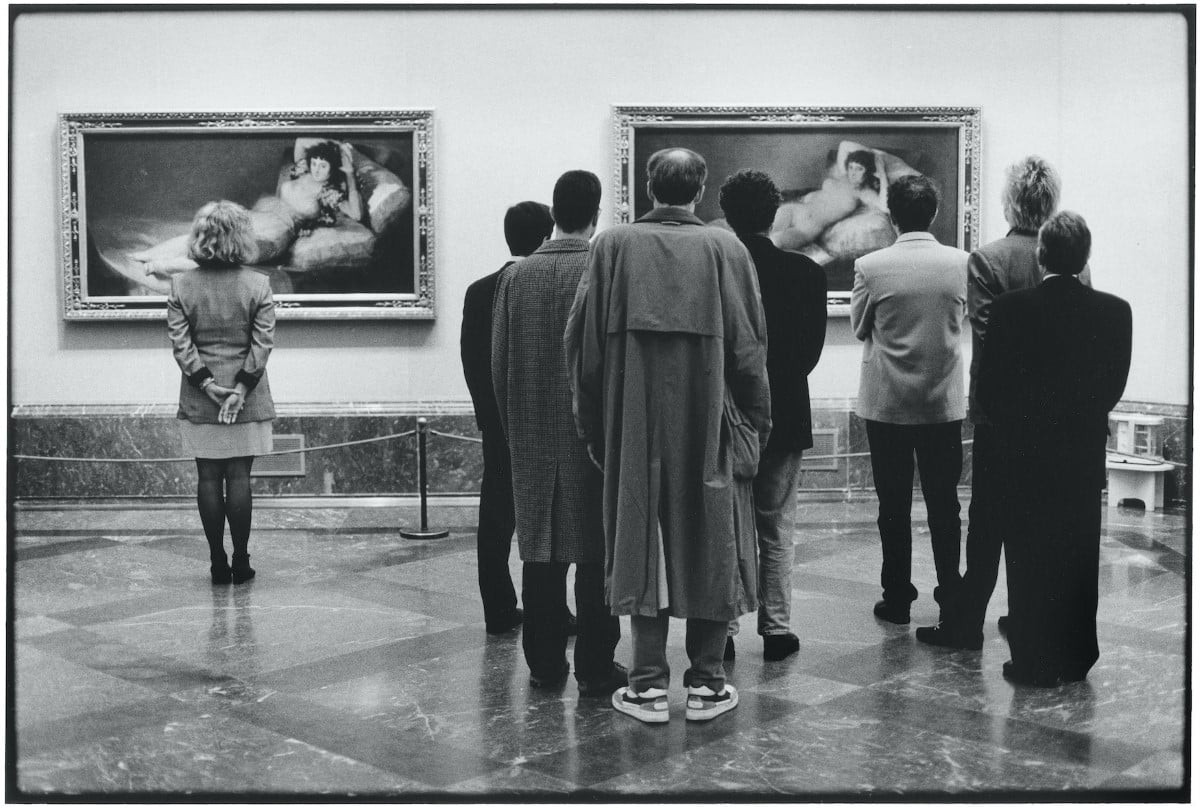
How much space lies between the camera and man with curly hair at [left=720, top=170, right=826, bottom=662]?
5035mm

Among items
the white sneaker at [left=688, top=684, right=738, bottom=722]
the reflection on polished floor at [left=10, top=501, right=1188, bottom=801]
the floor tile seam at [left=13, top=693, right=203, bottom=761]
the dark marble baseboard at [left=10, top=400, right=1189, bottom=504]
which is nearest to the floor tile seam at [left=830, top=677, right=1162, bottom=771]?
the reflection on polished floor at [left=10, top=501, right=1188, bottom=801]

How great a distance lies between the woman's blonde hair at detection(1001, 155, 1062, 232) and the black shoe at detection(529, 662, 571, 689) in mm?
2467

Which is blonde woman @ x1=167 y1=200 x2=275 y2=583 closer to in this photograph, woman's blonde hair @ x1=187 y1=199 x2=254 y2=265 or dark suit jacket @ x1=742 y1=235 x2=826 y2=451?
woman's blonde hair @ x1=187 y1=199 x2=254 y2=265

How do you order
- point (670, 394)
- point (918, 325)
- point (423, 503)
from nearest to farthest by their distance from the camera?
point (670, 394) → point (918, 325) → point (423, 503)

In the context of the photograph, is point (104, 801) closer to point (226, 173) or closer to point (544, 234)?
point (544, 234)

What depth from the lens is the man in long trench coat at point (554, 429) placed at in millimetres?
4691

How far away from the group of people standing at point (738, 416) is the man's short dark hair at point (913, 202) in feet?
0.04

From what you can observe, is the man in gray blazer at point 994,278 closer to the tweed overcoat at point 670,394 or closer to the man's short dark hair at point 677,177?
the tweed overcoat at point 670,394

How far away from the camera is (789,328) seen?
5098mm

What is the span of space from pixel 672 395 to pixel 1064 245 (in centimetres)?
157

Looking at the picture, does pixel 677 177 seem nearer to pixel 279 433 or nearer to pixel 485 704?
pixel 485 704

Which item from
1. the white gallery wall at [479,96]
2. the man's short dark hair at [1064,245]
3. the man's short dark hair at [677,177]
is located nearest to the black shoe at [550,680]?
the man's short dark hair at [677,177]

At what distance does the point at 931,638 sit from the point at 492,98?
5211mm

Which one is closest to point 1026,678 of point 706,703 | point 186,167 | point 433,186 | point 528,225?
point 706,703
